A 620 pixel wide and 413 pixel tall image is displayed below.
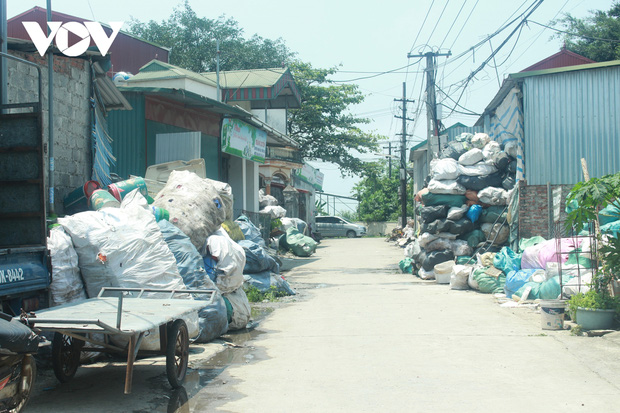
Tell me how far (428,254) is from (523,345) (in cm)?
819

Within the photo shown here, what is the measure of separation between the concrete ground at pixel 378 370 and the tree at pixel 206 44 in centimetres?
3714

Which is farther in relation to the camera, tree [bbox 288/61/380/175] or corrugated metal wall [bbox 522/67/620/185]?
tree [bbox 288/61/380/175]

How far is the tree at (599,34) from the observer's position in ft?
99.7

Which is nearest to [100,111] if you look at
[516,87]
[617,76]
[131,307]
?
[131,307]

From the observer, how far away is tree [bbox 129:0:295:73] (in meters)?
44.5

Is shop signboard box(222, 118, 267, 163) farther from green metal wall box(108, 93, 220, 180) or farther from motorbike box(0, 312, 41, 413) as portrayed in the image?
motorbike box(0, 312, 41, 413)

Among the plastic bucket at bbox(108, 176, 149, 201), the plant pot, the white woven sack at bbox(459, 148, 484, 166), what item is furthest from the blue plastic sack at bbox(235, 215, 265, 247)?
the plant pot

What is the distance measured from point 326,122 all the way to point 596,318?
30.3 m

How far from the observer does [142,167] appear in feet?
41.1

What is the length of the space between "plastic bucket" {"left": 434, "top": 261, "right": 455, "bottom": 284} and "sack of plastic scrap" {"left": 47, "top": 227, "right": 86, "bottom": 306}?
9819mm

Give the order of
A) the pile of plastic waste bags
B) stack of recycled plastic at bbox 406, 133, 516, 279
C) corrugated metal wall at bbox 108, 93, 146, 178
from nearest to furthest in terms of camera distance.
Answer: the pile of plastic waste bags
corrugated metal wall at bbox 108, 93, 146, 178
stack of recycled plastic at bbox 406, 133, 516, 279

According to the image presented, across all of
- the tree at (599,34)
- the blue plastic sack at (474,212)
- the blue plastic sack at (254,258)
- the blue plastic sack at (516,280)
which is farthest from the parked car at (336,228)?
the blue plastic sack at (516,280)

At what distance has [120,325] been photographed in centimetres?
436

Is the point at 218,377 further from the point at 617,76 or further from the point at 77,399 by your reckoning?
the point at 617,76
